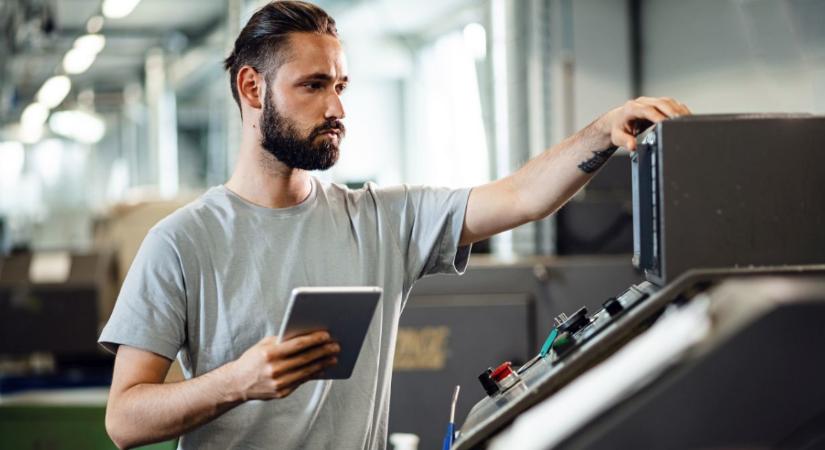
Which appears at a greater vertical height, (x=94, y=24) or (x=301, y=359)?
(x=94, y=24)

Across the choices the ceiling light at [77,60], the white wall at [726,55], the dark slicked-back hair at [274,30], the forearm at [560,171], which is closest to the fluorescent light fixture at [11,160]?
the ceiling light at [77,60]

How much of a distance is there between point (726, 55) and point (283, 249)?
3476 millimetres

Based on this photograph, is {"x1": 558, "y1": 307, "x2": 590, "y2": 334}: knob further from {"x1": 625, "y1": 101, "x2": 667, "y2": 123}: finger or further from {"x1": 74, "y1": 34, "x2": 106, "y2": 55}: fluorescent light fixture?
{"x1": 74, "y1": 34, "x2": 106, "y2": 55}: fluorescent light fixture

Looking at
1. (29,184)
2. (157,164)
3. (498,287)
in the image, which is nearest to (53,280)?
(498,287)

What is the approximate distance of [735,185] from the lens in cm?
96

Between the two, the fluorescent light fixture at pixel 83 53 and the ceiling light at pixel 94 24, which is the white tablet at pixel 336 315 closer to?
the ceiling light at pixel 94 24

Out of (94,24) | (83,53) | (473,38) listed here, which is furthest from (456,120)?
(83,53)

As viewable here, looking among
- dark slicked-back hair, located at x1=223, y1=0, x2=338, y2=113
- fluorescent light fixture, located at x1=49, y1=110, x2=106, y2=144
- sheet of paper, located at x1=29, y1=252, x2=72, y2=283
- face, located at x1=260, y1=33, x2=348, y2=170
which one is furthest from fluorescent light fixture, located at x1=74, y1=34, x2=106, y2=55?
face, located at x1=260, y1=33, x2=348, y2=170

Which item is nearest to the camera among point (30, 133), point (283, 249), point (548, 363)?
point (548, 363)

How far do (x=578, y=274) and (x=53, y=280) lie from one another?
3.24 meters

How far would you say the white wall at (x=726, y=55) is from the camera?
3.00m

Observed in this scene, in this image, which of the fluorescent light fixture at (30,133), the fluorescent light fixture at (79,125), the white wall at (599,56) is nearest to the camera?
the white wall at (599,56)

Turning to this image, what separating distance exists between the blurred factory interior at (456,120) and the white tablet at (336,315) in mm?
1127

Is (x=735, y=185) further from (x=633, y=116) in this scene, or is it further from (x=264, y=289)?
(x=264, y=289)
